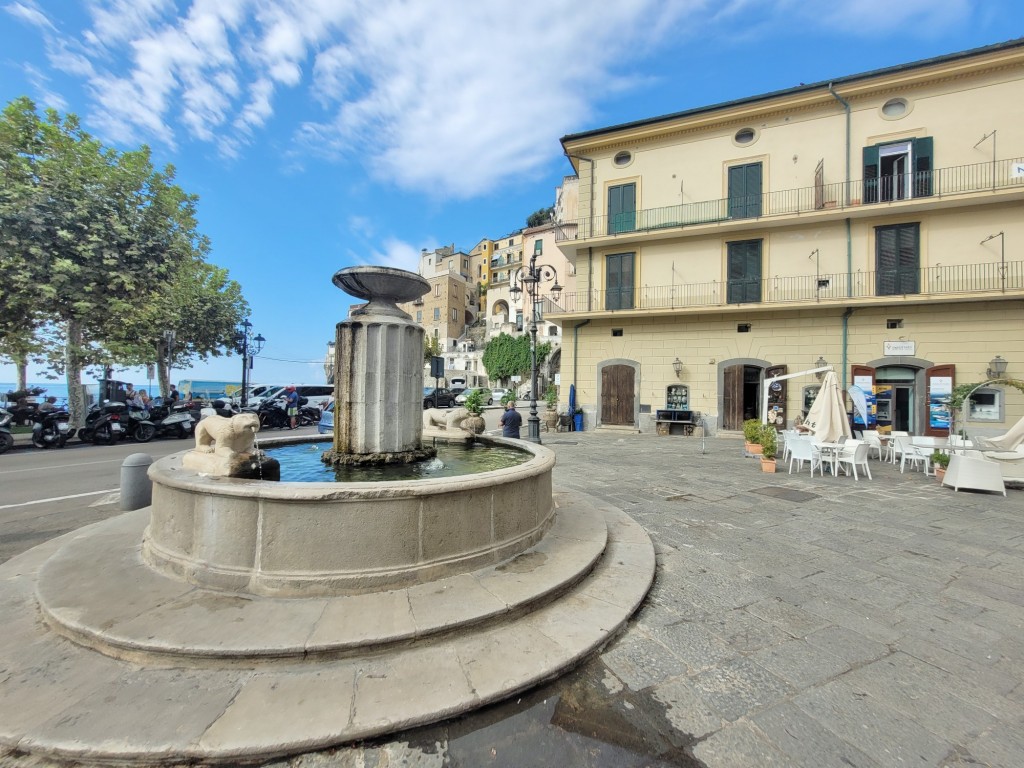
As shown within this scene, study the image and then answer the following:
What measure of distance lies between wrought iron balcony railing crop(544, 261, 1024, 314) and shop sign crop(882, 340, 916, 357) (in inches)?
60.1

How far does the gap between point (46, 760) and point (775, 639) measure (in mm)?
3795

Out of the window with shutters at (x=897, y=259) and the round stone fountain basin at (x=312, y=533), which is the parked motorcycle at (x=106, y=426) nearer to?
the round stone fountain basin at (x=312, y=533)

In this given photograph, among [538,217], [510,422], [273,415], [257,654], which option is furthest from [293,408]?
[538,217]

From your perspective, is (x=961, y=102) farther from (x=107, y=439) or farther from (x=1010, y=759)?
(x=107, y=439)

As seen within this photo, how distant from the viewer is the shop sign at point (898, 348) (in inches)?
509

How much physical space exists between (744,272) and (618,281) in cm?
439

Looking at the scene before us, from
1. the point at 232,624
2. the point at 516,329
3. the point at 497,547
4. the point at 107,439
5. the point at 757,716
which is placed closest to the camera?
the point at 757,716

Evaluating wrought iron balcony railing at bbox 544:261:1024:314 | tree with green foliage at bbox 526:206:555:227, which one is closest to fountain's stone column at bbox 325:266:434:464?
wrought iron balcony railing at bbox 544:261:1024:314

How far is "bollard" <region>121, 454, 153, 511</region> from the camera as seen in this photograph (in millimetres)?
5480

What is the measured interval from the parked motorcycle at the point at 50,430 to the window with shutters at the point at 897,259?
81.9ft

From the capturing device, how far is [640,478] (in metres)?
7.63

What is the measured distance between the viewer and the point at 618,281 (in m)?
16.3

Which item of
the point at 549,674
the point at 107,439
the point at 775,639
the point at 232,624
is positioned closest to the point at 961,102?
the point at 775,639

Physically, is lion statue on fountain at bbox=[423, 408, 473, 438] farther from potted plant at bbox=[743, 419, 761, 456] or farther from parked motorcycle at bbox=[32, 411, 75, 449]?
parked motorcycle at bbox=[32, 411, 75, 449]
